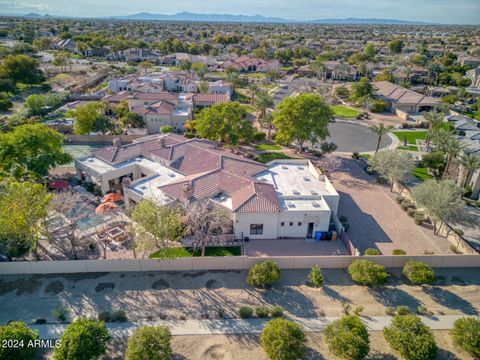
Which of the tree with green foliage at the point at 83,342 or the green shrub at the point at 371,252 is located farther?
the green shrub at the point at 371,252

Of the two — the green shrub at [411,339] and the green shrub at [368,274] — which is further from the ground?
the green shrub at [411,339]

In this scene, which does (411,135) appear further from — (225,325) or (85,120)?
(85,120)

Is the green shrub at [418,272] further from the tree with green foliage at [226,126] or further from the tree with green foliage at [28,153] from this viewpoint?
the tree with green foliage at [28,153]

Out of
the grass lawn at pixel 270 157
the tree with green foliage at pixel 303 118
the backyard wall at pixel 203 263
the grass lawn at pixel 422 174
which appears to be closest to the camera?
the backyard wall at pixel 203 263

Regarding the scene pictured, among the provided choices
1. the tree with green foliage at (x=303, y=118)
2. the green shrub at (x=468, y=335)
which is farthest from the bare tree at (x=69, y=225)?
the tree with green foliage at (x=303, y=118)

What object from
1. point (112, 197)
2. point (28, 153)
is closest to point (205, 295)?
point (112, 197)

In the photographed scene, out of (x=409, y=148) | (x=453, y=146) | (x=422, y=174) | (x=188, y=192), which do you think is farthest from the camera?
(x=409, y=148)
